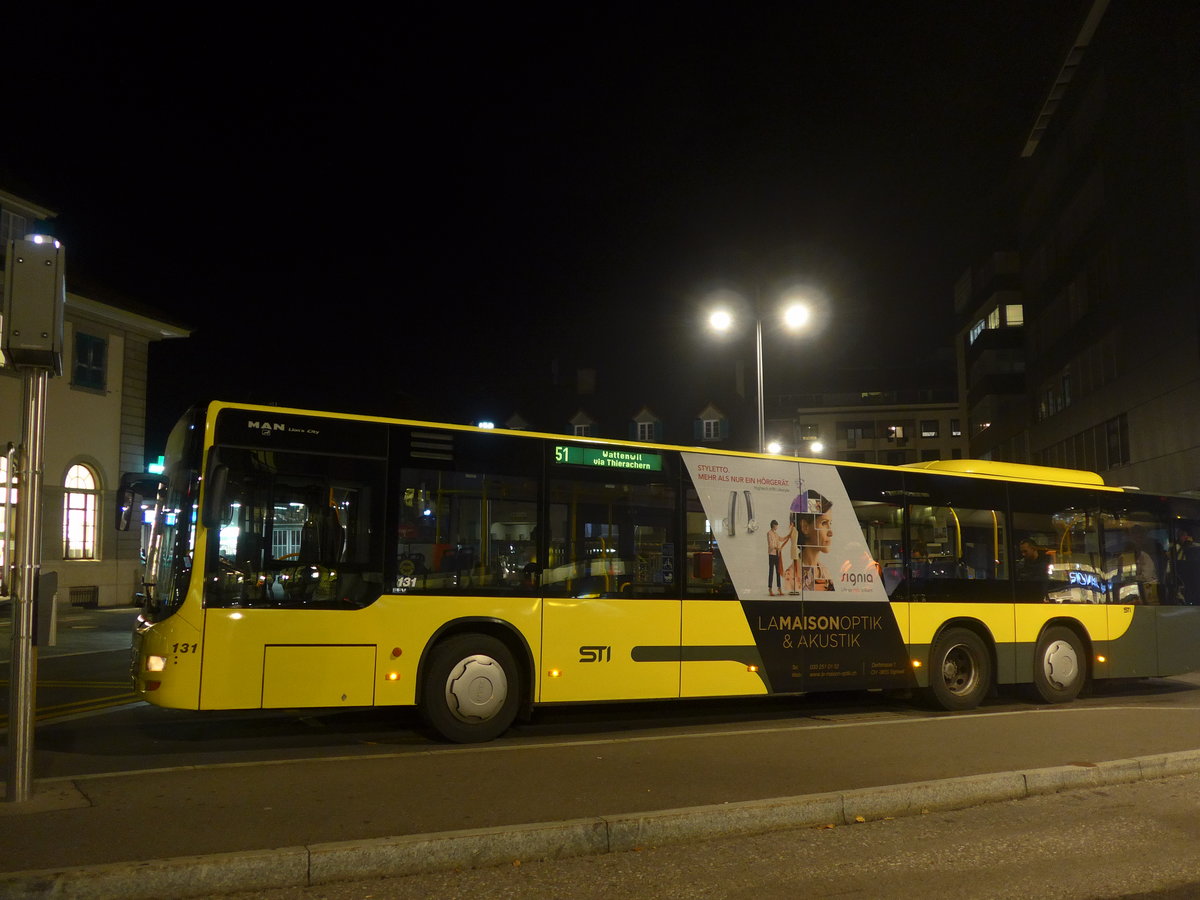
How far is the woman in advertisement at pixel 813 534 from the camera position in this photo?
11.1 meters

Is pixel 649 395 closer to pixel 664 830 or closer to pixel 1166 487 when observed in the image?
pixel 1166 487

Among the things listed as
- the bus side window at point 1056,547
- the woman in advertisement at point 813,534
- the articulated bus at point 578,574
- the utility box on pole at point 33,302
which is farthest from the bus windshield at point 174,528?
the bus side window at point 1056,547

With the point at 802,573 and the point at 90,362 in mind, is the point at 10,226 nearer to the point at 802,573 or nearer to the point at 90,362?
the point at 90,362

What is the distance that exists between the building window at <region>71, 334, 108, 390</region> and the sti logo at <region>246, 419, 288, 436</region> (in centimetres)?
2271

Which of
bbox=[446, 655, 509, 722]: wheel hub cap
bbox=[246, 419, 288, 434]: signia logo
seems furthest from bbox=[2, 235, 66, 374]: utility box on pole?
bbox=[446, 655, 509, 722]: wheel hub cap

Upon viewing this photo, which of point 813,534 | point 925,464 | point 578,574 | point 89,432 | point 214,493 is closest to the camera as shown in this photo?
point 214,493

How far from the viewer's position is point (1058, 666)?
12898mm

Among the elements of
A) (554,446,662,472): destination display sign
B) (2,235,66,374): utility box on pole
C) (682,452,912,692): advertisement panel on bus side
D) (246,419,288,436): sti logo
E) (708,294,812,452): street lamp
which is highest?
(708,294,812,452): street lamp

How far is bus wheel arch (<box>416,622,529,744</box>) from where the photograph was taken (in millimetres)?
9047

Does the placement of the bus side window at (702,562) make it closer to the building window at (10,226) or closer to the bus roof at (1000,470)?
the bus roof at (1000,470)

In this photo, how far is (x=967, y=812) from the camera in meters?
7.14

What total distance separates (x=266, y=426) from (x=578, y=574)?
3.30m

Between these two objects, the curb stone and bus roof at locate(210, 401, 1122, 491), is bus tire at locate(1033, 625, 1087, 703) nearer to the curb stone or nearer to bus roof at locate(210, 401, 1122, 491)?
bus roof at locate(210, 401, 1122, 491)

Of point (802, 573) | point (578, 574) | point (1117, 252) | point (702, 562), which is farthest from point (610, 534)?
point (1117, 252)
